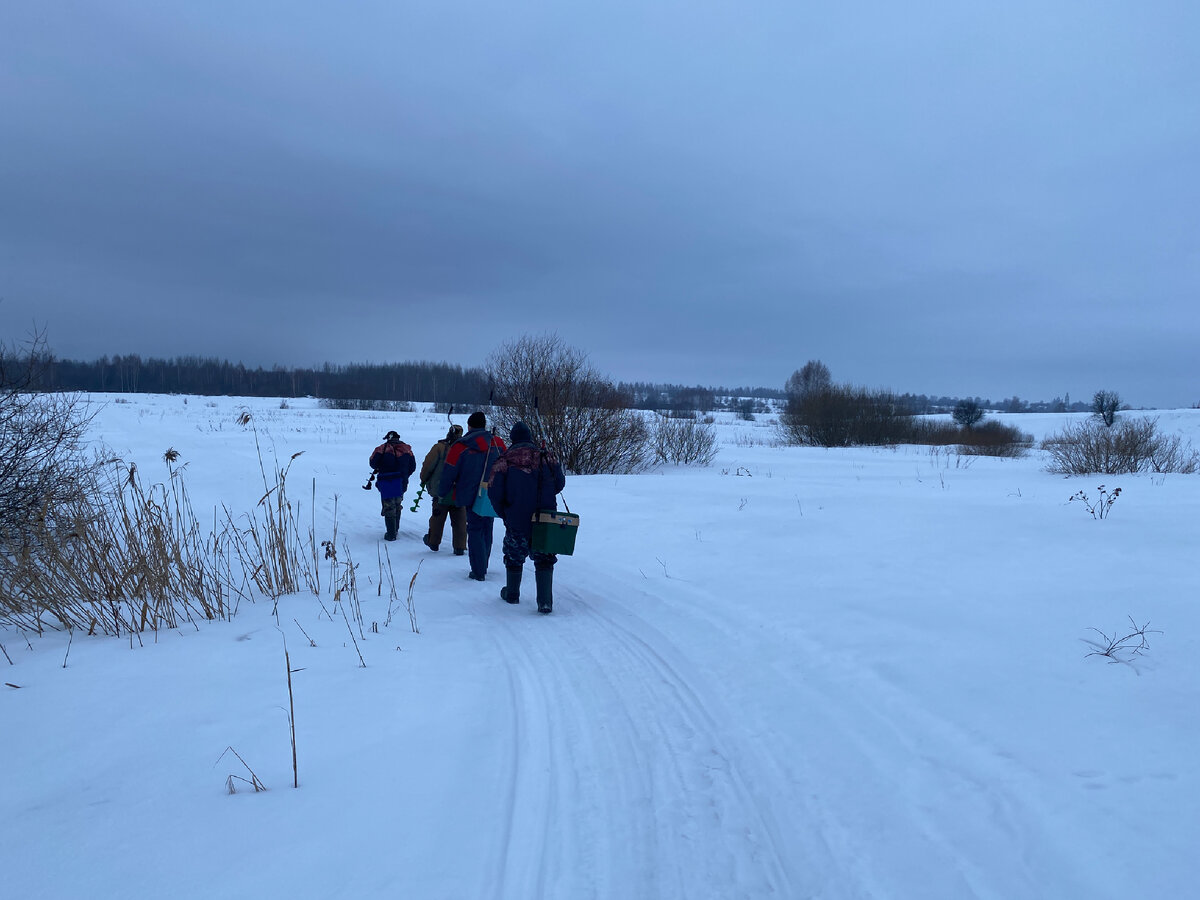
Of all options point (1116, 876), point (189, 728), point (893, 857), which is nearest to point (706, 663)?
point (893, 857)

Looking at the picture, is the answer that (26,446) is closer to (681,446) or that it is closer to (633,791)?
(633,791)

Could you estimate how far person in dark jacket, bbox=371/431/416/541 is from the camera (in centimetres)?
998

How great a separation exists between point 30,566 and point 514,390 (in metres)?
14.7

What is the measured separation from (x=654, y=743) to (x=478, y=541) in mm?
4467

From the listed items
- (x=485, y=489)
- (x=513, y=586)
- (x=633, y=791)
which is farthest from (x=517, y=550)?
(x=633, y=791)

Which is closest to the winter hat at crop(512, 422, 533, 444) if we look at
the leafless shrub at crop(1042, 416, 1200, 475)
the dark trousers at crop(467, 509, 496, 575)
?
the dark trousers at crop(467, 509, 496, 575)

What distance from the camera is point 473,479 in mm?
8234

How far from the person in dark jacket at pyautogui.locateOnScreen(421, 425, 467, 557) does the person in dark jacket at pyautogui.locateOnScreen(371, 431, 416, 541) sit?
0.45 m

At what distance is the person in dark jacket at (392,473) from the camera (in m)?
9.98

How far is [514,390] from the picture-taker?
64.6 ft

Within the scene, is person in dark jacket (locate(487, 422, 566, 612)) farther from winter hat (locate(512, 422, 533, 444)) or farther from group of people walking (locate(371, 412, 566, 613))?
winter hat (locate(512, 422, 533, 444))

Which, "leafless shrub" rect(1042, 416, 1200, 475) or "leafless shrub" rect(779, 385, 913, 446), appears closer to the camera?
"leafless shrub" rect(1042, 416, 1200, 475)

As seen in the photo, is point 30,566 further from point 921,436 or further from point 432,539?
point 921,436

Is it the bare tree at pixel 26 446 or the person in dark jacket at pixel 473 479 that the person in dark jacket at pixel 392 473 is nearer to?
the person in dark jacket at pixel 473 479
